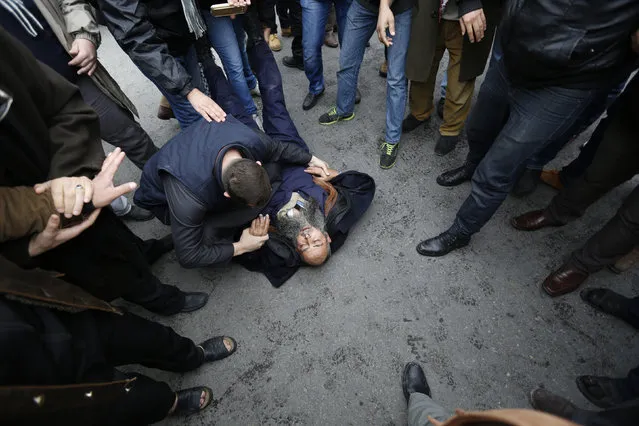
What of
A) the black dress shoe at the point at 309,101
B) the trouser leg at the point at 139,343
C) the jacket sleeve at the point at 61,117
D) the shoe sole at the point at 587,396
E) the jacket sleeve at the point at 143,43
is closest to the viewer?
the jacket sleeve at the point at 61,117

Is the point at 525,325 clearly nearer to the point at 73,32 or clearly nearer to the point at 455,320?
the point at 455,320

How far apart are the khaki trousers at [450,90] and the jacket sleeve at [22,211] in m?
2.53

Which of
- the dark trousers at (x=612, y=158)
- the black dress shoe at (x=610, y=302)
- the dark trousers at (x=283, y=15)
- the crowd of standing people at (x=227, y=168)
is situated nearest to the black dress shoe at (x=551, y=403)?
the crowd of standing people at (x=227, y=168)

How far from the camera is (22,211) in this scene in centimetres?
111

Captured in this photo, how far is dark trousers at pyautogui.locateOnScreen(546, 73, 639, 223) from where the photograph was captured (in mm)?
1834

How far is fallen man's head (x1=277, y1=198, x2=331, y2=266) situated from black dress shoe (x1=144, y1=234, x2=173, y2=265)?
876 mm

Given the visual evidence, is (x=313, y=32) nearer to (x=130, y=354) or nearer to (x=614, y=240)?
(x=614, y=240)

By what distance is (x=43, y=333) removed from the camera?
109cm

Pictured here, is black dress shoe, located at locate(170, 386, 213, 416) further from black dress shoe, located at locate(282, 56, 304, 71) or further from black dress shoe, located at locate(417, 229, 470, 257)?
black dress shoe, located at locate(282, 56, 304, 71)

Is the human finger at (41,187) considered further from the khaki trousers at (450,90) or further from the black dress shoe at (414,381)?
the khaki trousers at (450,90)

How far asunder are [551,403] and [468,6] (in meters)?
2.21

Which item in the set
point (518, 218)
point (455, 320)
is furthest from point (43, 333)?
point (518, 218)

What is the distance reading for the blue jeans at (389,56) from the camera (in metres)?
2.43

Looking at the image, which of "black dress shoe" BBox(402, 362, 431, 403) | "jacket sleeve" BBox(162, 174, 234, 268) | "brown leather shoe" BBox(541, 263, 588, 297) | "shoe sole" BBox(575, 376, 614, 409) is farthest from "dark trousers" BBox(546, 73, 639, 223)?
"jacket sleeve" BBox(162, 174, 234, 268)
